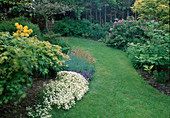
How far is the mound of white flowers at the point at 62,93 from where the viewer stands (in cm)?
294

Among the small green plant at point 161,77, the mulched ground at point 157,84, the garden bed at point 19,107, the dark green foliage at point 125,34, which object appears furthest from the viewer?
the dark green foliage at point 125,34

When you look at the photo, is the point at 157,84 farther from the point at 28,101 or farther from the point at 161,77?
the point at 28,101

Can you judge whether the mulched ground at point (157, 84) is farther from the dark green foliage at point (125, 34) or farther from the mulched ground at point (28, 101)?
the dark green foliage at point (125, 34)

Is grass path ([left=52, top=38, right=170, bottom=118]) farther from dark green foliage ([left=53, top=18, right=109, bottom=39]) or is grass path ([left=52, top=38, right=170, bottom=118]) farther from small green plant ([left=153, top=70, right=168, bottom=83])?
dark green foliage ([left=53, top=18, right=109, bottom=39])

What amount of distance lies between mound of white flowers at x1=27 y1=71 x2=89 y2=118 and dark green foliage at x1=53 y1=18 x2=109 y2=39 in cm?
910

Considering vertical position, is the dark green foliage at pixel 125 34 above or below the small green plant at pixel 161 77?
above

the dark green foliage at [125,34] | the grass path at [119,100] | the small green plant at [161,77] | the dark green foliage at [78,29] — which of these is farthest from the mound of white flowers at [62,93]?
the dark green foliage at [78,29]

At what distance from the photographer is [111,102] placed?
362cm

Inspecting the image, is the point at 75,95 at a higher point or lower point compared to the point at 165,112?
higher

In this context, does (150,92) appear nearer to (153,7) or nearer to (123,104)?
(123,104)

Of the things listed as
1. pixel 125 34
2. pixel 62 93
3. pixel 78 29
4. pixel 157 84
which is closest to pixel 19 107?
pixel 62 93

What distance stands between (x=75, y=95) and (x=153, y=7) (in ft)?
26.3

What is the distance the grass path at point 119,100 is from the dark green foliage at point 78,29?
8.39m

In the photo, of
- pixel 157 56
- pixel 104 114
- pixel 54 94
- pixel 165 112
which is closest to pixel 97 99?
pixel 104 114
